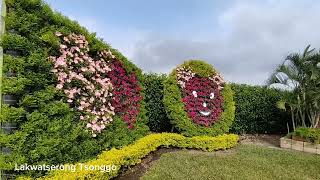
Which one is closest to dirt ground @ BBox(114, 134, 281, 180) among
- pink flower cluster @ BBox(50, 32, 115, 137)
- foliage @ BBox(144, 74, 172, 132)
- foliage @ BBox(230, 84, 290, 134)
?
foliage @ BBox(230, 84, 290, 134)

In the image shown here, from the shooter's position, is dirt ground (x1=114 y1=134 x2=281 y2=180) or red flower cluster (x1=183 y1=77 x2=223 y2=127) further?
red flower cluster (x1=183 y1=77 x2=223 y2=127)

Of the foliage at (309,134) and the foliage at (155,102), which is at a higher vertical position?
the foliage at (155,102)

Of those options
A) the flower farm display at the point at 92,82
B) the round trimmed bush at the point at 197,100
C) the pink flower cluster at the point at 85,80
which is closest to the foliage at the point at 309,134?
the round trimmed bush at the point at 197,100

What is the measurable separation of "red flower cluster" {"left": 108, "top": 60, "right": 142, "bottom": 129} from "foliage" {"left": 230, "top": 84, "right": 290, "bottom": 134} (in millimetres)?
6194

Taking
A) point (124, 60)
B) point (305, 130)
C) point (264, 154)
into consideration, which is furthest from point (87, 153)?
point (305, 130)

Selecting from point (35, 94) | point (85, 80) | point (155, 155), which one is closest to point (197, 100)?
point (155, 155)

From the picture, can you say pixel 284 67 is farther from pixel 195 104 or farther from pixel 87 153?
pixel 87 153

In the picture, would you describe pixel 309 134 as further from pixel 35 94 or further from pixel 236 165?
pixel 35 94

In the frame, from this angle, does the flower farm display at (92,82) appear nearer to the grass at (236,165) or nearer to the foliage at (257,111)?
the grass at (236,165)

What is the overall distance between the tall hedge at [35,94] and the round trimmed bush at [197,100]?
15.2 ft

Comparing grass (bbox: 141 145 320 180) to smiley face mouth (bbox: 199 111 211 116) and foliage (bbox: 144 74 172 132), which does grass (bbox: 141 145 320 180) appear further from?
foliage (bbox: 144 74 172 132)

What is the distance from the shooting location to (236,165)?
891 centimetres

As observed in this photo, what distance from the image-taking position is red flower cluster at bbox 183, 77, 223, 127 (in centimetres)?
1142

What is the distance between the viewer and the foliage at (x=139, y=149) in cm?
637
